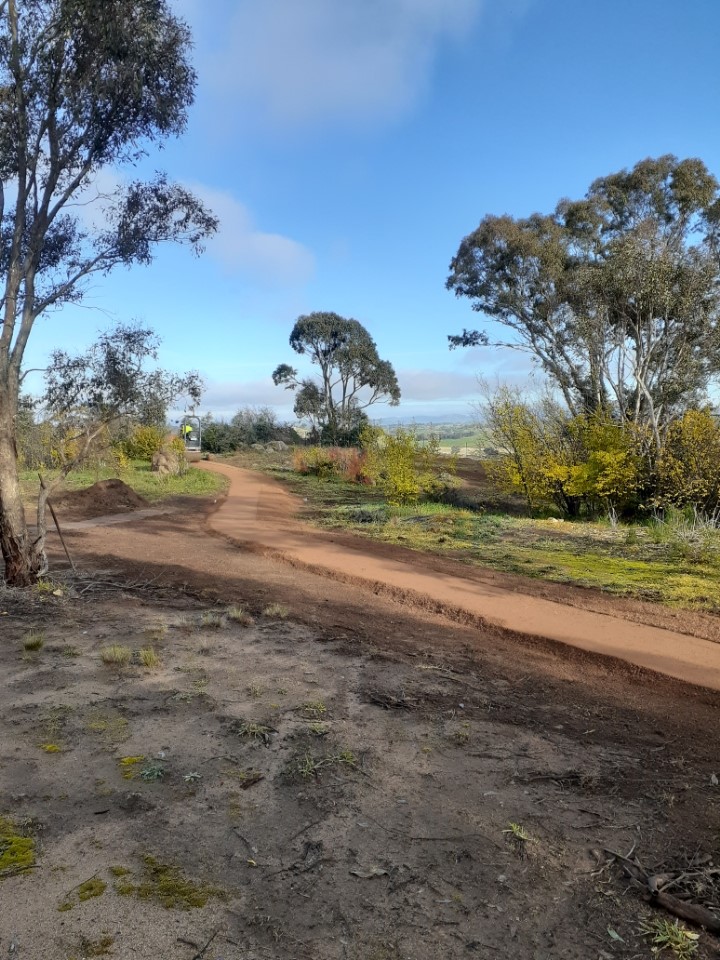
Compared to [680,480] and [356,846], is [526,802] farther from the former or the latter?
[680,480]

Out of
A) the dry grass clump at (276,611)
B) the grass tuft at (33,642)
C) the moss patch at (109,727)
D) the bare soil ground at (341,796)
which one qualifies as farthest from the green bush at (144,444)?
the moss patch at (109,727)

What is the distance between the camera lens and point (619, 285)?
15406 millimetres

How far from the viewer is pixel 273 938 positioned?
2.48 m

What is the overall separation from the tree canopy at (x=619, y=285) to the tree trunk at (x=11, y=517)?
502 inches

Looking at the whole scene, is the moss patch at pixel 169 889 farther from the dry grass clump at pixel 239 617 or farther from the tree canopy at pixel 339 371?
the tree canopy at pixel 339 371

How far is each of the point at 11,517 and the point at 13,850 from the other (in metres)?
5.80

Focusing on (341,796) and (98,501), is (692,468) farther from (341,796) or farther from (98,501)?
(98,501)

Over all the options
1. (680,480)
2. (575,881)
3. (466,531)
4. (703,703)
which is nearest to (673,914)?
(575,881)

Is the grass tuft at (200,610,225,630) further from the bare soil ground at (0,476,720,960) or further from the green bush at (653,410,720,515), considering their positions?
the green bush at (653,410,720,515)

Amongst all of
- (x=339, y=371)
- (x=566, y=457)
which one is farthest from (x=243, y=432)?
(x=566, y=457)

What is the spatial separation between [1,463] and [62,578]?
1839mm

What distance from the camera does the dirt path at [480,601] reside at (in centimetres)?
619

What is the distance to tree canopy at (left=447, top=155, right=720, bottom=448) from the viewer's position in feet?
50.0

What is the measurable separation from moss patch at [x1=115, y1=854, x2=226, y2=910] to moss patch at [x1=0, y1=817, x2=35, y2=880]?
1.52 ft
